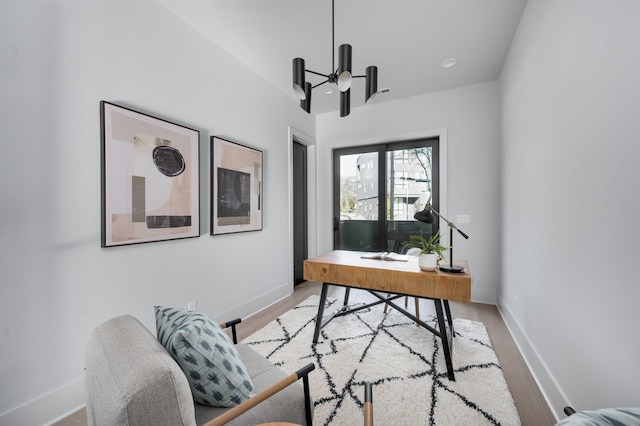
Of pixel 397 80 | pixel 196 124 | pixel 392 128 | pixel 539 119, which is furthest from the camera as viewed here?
pixel 392 128

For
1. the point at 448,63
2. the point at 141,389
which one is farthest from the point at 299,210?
the point at 141,389

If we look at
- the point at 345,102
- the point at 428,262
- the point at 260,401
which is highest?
the point at 345,102

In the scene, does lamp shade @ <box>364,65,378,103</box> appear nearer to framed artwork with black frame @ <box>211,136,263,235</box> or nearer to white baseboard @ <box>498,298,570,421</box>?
framed artwork with black frame @ <box>211,136,263,235</box>

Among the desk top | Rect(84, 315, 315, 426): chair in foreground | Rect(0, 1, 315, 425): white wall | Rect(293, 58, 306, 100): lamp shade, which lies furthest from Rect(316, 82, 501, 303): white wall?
Rect(84, 315, 315, 426): chair in foreground

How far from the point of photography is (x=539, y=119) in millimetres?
1832

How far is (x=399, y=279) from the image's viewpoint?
1888 mm

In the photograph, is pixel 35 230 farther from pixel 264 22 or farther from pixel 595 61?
pixel 595 61

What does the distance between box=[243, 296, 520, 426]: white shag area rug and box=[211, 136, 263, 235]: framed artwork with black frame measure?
112 cm

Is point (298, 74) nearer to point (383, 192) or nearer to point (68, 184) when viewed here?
point (68, 184)

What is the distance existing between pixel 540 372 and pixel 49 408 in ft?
9.92

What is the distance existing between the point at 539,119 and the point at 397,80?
187cm

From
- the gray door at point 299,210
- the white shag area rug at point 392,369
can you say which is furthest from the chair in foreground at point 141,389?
the gray door at point 299,210

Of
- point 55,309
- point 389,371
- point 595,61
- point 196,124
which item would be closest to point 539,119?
point 595,61

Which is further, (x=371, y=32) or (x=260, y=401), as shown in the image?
(x=371, y=32)
